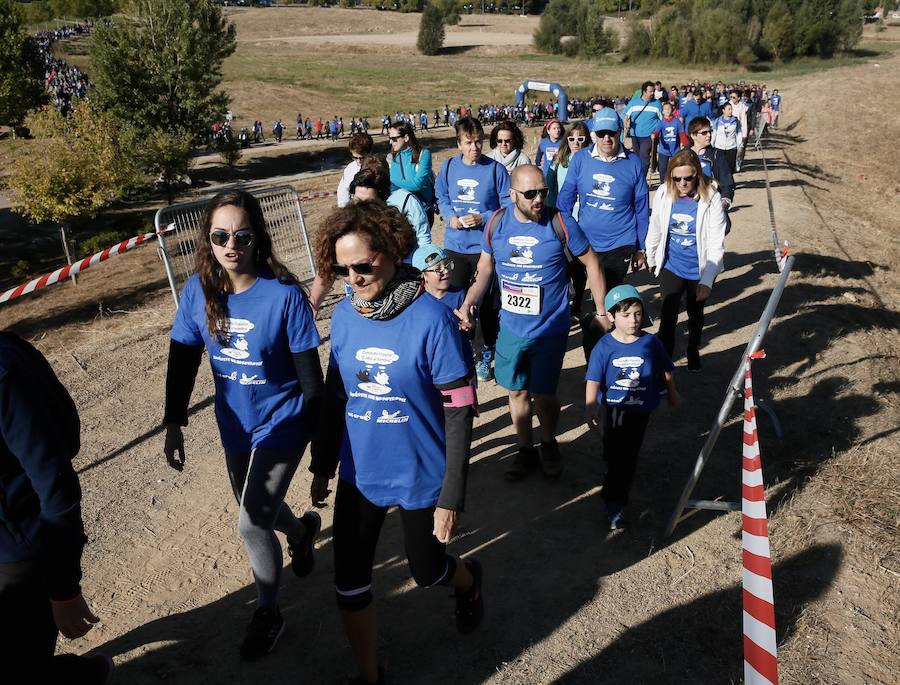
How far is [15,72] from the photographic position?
1291 inches

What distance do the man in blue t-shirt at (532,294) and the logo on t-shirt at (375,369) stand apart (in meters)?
1.96

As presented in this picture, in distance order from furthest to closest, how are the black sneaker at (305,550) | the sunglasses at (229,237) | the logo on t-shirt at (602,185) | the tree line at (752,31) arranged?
the tree line at (752,31), the logo on t-shirt at (602,185), the black sneaker at (305,550), the sunglasses at (229,237)

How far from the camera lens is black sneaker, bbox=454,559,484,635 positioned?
3.69 m

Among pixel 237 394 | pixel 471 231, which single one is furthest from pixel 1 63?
pixel 237 394

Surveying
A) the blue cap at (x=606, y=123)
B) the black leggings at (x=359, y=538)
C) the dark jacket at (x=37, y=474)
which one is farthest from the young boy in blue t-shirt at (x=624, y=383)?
the dark jacket at (x=37, y=474)

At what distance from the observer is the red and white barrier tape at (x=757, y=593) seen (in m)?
2.55

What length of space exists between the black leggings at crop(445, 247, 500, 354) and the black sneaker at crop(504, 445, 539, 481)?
1514 millimetres

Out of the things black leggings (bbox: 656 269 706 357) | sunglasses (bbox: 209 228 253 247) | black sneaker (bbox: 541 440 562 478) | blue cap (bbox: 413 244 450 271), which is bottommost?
black sneaker (bbox: 541 440 562 478)

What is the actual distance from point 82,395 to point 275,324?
4.83 m

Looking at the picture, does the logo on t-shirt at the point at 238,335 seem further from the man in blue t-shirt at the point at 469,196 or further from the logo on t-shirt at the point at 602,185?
the logo on t-shirt at the point at 602,185

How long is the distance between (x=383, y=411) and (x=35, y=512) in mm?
1283

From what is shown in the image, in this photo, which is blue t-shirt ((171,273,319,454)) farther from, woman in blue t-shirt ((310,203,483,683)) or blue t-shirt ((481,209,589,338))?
blue t-shirt ((481,209,589,338))

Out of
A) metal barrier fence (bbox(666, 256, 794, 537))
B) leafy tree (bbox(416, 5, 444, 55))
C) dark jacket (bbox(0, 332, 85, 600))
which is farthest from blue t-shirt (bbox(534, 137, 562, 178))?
leafy tree (bbox(416, 5, 444, 55))

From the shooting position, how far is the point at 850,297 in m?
9.30
